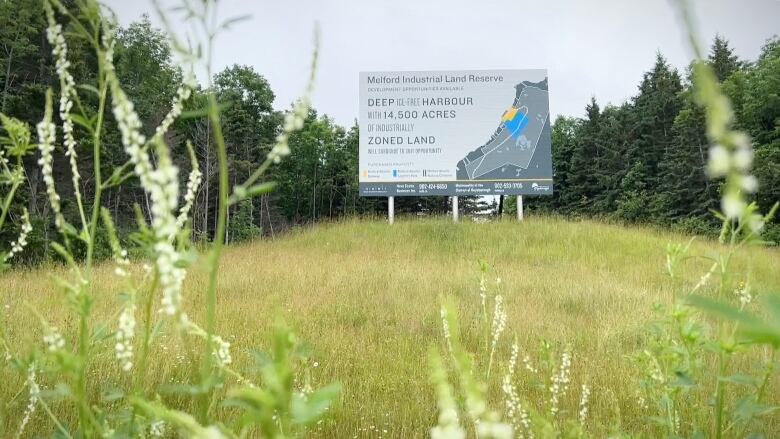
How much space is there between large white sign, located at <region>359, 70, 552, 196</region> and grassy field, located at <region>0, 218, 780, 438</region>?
2.38 metres

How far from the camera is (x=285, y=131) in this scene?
3.48ft

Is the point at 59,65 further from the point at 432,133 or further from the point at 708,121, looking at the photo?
the point at 432,133

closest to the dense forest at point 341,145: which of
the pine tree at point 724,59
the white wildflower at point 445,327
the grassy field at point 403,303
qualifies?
the pine tree at point 724,59

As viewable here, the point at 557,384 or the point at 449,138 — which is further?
the point at 449,138

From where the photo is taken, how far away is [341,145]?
41.5 m

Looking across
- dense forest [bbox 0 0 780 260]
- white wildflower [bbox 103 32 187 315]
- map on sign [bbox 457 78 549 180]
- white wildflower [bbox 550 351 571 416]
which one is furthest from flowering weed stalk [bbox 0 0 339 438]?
dense forest [bbox 0 0 780 260]

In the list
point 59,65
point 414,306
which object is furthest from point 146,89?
point 59,65

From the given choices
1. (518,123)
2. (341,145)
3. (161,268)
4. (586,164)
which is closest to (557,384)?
(161,268)

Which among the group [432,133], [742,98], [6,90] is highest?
[742,98]

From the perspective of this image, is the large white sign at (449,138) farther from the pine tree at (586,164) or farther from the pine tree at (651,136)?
the pine tree at (586,164)

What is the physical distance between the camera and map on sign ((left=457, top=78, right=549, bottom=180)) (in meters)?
14.5

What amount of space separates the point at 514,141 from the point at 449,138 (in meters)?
1.87

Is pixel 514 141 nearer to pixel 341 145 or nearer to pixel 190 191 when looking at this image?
pixel 190 191

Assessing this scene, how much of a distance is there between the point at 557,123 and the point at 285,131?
186 feet
